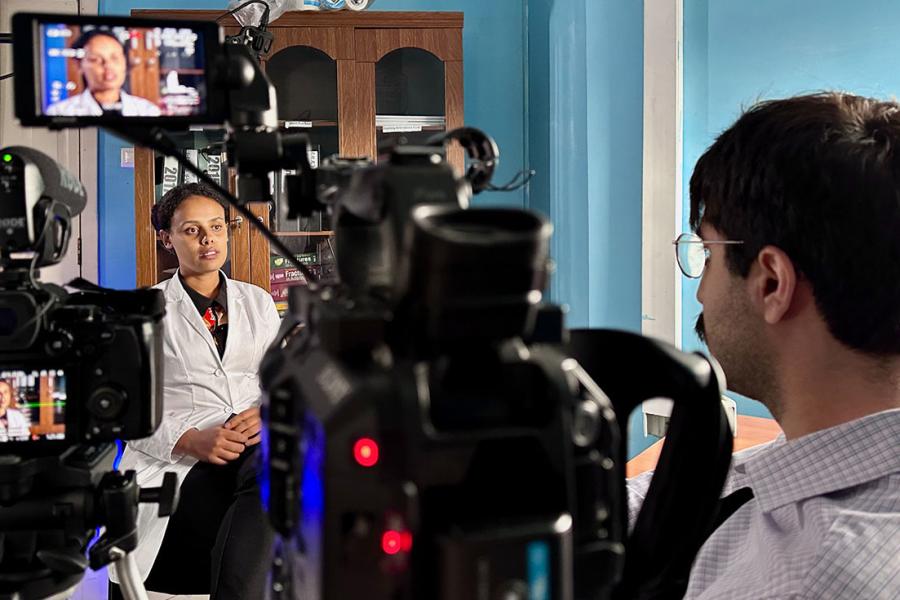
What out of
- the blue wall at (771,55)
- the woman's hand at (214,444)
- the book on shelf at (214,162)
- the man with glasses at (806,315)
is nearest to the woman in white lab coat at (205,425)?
the woman's hand at (214,444)

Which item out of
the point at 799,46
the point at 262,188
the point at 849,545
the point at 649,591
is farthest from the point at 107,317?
the point at 799,46

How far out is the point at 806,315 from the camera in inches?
39.9

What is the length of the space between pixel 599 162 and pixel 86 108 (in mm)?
2801

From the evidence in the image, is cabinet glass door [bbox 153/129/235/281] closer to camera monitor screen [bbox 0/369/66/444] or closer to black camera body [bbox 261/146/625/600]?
camera monitor screen [bbox 0/369/66/444]

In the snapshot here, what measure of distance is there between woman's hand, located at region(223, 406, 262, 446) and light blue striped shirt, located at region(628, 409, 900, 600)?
1479 millimetres

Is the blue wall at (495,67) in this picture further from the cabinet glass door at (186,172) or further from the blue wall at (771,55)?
the cabinet glass door at (186,172)

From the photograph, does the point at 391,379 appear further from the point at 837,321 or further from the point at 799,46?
the point at 799,46

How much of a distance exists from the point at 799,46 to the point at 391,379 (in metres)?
3.02

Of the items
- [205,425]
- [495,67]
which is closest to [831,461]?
[205,425]

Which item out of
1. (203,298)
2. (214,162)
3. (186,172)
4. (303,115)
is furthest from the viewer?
(303,115)

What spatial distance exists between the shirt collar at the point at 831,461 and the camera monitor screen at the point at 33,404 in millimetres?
831

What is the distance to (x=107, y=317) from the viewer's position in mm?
1131

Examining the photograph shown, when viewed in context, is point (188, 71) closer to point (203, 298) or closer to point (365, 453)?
point (365, 453)

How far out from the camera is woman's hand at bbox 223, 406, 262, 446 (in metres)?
2.31
